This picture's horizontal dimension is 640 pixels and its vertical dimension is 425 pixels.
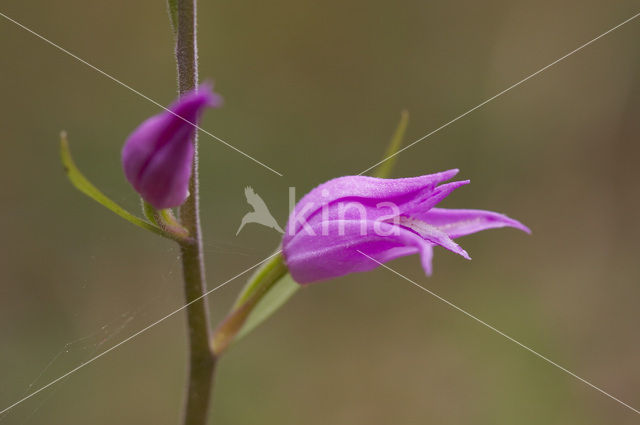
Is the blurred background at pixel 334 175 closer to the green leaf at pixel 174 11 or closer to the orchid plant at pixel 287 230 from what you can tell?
the orchid plant at pixel 287 230

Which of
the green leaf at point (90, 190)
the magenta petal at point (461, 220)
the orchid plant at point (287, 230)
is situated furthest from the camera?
the magenta petal at point (461, 220)

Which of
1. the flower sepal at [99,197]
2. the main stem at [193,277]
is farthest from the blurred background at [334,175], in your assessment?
the flower sepal at [99,197]

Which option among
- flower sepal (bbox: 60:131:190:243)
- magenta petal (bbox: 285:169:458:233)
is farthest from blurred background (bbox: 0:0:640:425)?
magenta petal (bbox: 285:169:458:233)

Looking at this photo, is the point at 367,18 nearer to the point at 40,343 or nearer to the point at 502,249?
the point at 502,249

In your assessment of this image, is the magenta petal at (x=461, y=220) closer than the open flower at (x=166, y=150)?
No

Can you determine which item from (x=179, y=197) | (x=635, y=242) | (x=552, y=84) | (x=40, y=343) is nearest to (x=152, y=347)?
(x=40, y=343)

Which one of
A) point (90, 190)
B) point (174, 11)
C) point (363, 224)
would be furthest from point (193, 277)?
point (174, 11)
